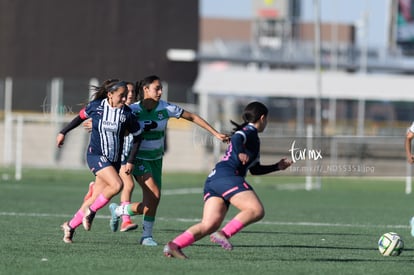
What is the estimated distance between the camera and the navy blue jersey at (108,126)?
532 inches

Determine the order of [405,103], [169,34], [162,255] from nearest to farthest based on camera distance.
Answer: [162,255] → [405,103] → [169,34]

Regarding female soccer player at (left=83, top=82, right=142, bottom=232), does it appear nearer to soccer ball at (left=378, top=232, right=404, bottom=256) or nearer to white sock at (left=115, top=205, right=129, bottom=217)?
white sock at (left=115, top=205, right=129, bottom=217)

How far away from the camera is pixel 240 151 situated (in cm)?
1115

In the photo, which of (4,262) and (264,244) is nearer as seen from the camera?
(4,262)

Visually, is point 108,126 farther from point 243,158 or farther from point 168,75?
point 168,75

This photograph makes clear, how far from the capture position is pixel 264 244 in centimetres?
1380

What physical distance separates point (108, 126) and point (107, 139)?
18 cm

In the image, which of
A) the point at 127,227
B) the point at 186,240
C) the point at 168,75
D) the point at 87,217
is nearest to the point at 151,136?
the point at 87,217

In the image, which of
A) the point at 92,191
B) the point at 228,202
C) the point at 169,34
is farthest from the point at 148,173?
the point at 169,34

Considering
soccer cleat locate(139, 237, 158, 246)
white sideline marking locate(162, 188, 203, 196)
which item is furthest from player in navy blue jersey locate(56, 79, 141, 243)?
white sideline marking locate(162, 188, 203, 196)

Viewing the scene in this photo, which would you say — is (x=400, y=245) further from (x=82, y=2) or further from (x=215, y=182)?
(x=82, y=2)

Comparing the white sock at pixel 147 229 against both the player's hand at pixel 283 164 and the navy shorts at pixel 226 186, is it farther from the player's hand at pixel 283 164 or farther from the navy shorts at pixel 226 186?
the player's hand at pixel 283 164

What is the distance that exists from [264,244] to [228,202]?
8.22 feet

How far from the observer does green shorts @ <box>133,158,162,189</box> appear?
1406 cm
